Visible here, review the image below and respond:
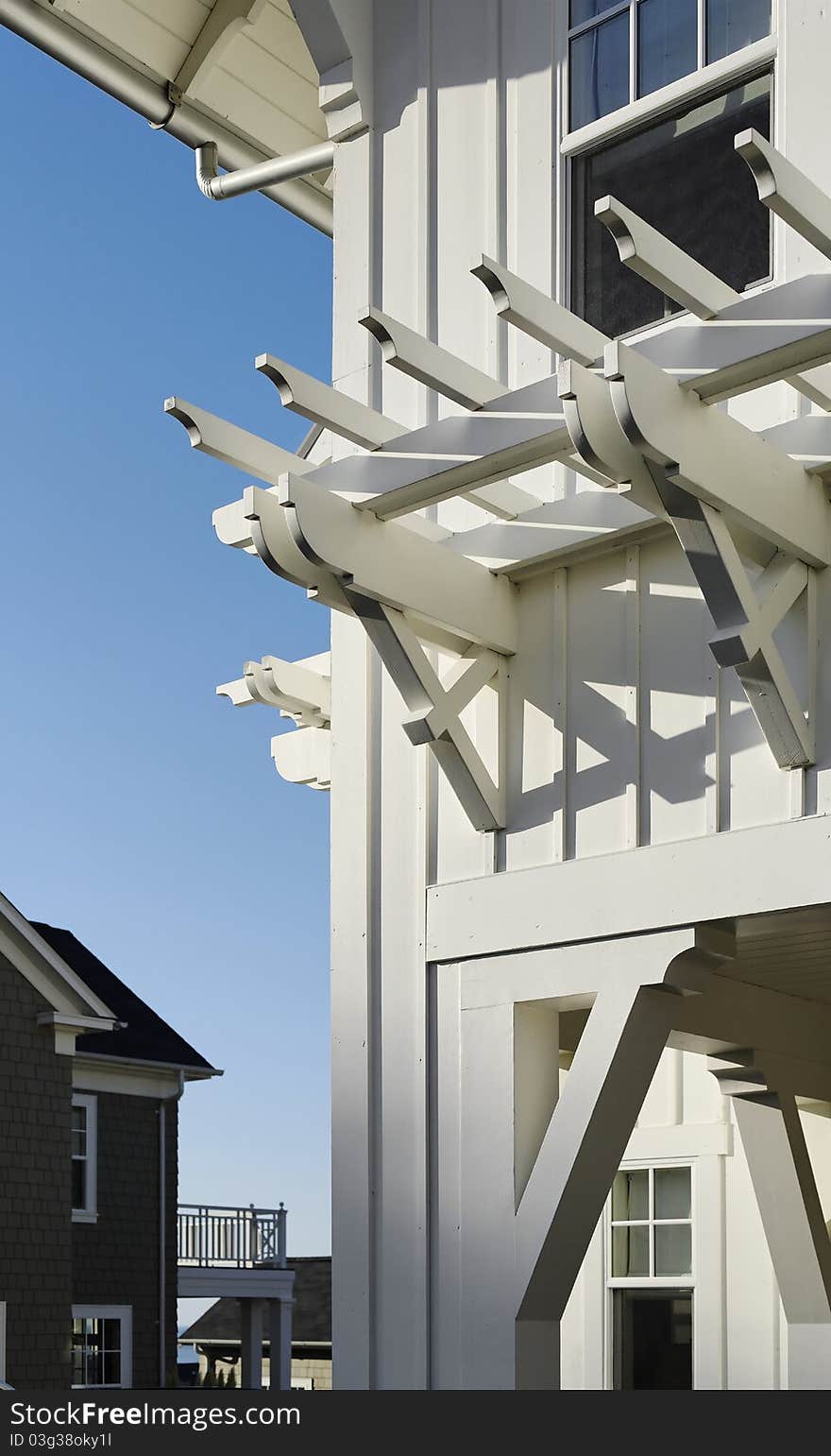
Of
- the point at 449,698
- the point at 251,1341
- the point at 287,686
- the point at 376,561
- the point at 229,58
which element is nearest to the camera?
the point at 376,561

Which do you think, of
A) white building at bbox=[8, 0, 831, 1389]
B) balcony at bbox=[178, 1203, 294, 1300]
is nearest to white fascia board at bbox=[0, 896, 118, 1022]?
balcony at bbox=[178, 1203, 294, 1300]

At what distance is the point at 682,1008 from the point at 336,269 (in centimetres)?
262

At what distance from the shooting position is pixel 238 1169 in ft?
199

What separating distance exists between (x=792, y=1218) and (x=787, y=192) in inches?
135

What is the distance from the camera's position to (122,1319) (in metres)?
18.1

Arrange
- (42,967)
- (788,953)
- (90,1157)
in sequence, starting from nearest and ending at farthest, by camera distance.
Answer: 1. (788,953)
2. (42,967)
3. (90,1157)

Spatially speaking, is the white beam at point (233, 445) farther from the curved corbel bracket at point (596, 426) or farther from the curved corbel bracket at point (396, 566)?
the curved corbel bracket at point (596, 426)

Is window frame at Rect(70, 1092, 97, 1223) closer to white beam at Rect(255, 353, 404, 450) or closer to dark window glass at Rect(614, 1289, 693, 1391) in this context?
dark window glass at Rect(614, 1289, 693, 1391)

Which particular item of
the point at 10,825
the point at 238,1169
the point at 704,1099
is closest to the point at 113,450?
the point at 10,825

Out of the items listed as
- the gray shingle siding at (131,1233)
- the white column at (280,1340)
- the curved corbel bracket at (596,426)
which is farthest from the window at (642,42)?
the white column at (280,1340)

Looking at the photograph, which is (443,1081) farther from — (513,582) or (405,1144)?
(513,582)

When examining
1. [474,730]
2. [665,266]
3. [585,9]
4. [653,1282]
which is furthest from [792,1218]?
[585,9]

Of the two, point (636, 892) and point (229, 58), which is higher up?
point (229, 58)

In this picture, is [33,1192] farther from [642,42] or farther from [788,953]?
[642,42]
